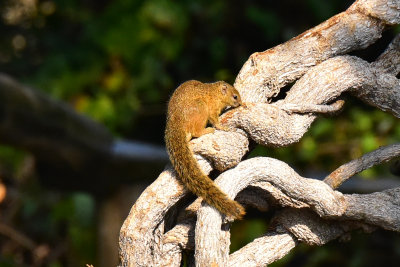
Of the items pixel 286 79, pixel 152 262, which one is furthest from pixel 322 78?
pixel 152 262

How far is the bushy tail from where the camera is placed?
119cm

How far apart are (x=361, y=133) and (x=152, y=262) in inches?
134

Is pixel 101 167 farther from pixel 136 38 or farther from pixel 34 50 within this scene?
pixel 34 50

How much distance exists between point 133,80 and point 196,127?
117 inches

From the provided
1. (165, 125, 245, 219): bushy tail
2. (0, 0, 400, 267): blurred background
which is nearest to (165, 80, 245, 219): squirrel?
(165, 125, 245, 219): bushy tail

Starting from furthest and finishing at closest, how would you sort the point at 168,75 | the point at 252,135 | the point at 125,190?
the point at 168,75 → the point at 125,190 → the point at 252,135

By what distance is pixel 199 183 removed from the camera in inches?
50.4

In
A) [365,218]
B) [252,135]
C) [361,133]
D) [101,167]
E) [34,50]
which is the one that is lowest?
[365,218]

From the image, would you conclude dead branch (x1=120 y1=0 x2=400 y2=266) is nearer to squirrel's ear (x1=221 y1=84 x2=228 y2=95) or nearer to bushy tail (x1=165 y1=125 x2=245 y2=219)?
bushy tail (x1=165 y1=125 x2=245 y2=219)

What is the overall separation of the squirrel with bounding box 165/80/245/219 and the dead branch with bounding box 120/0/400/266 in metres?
0.03

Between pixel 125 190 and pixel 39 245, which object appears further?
pixel 39 245

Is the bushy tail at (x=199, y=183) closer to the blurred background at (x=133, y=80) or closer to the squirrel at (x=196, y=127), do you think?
the squirrel at (x=196, y=127)

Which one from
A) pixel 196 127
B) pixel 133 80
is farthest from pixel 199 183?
pixel 133 80

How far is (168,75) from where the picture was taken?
477 cm
